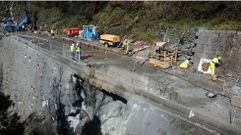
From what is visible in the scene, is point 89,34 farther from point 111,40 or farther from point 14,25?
point 14,25

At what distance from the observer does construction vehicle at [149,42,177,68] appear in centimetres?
2009

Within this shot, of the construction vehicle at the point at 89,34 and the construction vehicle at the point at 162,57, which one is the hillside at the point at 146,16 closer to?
the construction vehicle at the point at 89,34

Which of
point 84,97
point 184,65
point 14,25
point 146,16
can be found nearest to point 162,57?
point 184,65

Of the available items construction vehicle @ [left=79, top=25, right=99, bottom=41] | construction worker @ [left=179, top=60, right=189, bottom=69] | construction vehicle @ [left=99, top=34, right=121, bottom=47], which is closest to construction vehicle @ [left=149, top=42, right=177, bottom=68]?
construction worker @ [left=179, top=60, right=189, bottom=69]

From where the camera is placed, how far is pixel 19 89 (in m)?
27.6

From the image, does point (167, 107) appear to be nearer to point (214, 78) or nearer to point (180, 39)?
point (214, 78)

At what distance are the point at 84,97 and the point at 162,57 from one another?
5.13m

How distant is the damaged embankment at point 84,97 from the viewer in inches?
579

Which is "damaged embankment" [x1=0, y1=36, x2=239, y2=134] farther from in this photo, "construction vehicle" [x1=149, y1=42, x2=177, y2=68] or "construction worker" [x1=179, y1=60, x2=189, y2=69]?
"construction vehicle" [x1=149, y1=42, x2=177, y2=68]

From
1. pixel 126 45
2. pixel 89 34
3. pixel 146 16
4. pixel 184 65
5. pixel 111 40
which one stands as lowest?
pixel 184 65

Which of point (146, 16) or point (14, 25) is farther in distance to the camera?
point (14, 25)

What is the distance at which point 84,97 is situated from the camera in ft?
62.6

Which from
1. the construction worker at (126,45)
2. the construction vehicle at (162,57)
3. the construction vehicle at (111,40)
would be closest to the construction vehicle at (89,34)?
the construction vehicle at (111,40)

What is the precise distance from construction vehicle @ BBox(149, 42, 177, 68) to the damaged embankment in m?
1.95
